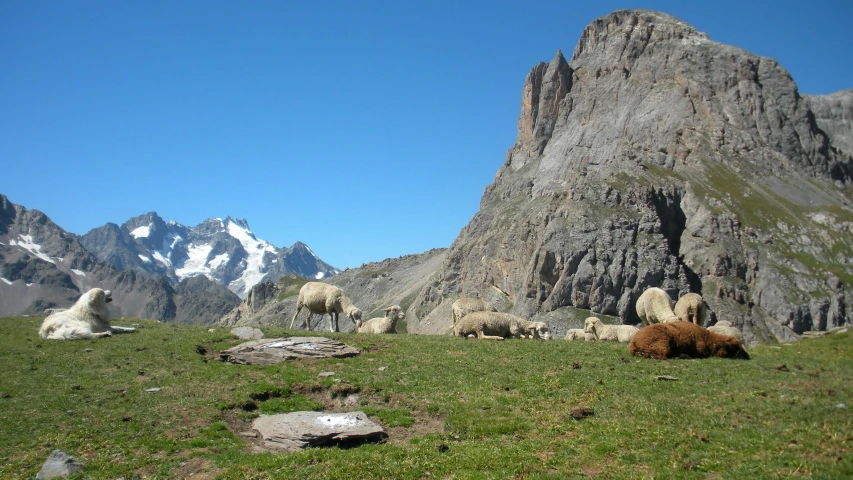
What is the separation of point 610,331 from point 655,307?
3065mm

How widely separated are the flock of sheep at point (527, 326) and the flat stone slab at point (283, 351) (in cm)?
765

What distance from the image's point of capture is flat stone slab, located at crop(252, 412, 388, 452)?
14188 mm

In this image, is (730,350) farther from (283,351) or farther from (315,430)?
(283,351)

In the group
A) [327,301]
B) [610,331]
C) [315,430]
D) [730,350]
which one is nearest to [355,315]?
[327,301]

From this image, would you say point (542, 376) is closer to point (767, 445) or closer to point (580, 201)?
point (767, 445)

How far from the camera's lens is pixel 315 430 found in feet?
47.2

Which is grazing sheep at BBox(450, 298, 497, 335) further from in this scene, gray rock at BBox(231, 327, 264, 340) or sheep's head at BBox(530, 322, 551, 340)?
gray rock at BBox(231, 327, 264, 340)

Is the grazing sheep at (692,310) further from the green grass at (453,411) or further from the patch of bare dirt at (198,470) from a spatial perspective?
the patch of bare dirt at (198,470)

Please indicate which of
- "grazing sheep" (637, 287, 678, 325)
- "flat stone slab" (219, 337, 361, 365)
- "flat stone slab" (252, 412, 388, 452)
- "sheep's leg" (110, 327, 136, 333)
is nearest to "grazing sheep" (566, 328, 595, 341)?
"grazing sheep" (637, 287, 678, 325)

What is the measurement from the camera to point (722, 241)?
7485 inches

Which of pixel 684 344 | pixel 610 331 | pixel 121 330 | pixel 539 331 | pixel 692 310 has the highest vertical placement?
pixel 692 310

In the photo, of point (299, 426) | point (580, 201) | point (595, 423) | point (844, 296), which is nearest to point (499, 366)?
point (595, 423)

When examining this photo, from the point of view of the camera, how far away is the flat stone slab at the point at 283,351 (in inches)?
841

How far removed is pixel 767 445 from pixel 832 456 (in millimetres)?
1104
